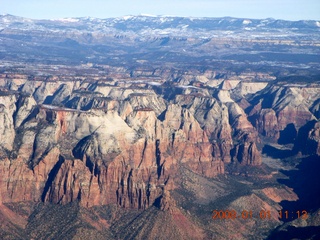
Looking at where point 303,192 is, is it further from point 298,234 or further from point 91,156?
point 91,156

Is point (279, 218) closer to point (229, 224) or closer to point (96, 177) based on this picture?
point (229, 224)
